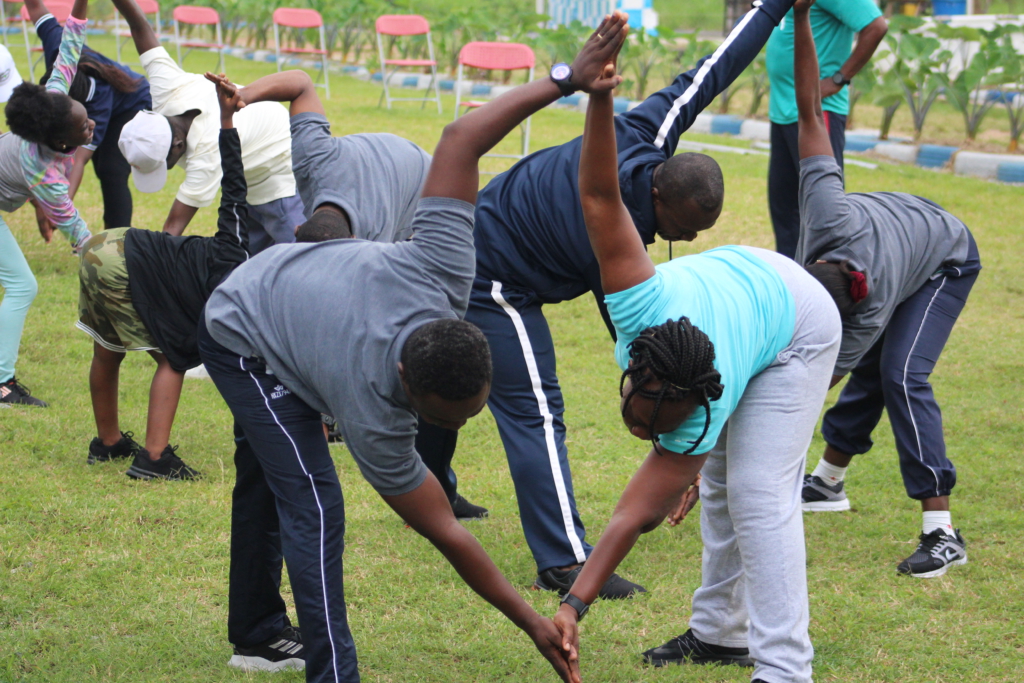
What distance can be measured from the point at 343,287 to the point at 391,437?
0.39 metres

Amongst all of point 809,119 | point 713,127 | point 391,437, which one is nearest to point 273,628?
point 391,437

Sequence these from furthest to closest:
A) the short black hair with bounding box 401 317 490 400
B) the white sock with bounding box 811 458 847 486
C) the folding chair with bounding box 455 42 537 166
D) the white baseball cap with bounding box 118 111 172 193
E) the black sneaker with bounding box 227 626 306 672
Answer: the folding chair with bounding box 455 42 537 166
the white baseball cap with bounding box 118 111 172 193
the white sock with bounding box 811 458 847 486
the black sneaker with bounding box 227 626 306 672
the short black hair with bounding box 401 317 490 400

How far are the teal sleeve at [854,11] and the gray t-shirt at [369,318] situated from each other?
12.7 feet

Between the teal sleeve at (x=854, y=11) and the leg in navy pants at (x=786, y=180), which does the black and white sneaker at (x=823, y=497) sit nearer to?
the leg in navy pants at (x=786, y=180)

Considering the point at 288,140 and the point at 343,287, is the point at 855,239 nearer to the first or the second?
the point at 343,287

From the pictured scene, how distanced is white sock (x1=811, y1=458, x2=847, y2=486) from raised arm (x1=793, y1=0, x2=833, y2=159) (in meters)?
1.46

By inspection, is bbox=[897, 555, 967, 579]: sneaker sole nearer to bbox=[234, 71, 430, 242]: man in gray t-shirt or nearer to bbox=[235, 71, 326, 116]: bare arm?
bbox=[234, 71, 430, 242]: man in gray t-shirt

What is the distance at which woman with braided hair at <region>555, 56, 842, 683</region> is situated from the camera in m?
2.51

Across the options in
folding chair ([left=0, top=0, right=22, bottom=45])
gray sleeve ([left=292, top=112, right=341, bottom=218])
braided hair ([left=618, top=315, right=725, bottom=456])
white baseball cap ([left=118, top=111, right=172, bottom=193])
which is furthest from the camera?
folding chair ([left=0, top=0, right=22, bottom=45])

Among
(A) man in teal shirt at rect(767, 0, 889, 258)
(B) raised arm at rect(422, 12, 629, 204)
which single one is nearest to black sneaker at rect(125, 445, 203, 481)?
(B) raised arm at rect(422, 12, 629, 204)

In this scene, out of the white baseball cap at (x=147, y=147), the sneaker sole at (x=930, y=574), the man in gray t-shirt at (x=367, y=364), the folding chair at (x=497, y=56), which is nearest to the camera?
the man in gray t-shirt at (x=367, y=364)

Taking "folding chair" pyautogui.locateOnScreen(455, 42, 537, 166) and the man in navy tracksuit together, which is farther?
"folding chair" pyautogui.locateOnScreen(455, 42, 537, 166)

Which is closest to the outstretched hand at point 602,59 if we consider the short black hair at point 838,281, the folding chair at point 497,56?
the short black hair at point 838,281

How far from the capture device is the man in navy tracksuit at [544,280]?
11.7 ft
